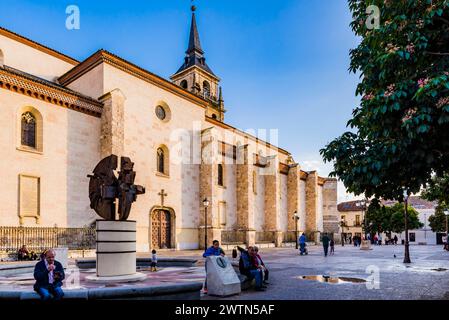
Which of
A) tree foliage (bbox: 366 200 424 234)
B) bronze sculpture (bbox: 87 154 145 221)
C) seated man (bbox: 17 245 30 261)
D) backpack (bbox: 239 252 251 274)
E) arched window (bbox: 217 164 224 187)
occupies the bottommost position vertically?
tree foliage (bbox: 366 200 424 234)

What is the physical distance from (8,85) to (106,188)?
1424 cm

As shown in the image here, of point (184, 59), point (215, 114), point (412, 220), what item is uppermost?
point (184, 59)

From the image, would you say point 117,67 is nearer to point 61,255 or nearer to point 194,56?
point 61,255

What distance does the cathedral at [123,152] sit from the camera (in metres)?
20.5

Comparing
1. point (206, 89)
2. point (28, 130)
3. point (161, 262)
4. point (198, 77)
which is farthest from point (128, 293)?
point (206, 89)

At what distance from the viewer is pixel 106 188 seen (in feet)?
32.9

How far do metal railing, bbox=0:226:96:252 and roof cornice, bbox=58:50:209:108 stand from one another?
37.9 feet

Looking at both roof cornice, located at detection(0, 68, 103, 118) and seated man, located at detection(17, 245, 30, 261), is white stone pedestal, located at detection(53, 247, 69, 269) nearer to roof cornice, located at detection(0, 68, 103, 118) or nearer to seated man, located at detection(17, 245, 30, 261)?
seated man, located at detection(17, 245, 30, 261)

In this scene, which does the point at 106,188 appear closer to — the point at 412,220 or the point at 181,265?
the point at 181,265

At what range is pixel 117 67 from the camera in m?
25.8

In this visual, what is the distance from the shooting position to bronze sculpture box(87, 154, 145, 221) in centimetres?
1004

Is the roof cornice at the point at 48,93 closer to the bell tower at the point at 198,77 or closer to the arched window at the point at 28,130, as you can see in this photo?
the arched window at the point at 28,130

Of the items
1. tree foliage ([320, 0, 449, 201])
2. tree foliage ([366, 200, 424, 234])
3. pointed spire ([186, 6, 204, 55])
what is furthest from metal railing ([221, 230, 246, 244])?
tree foliage ([366, 200, 424, 234])
